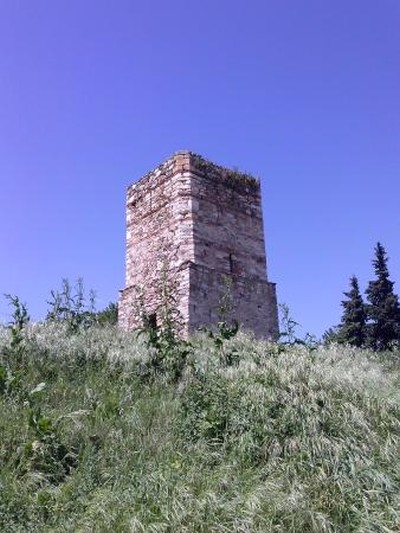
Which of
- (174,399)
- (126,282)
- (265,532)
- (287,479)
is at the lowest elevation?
(265,532)

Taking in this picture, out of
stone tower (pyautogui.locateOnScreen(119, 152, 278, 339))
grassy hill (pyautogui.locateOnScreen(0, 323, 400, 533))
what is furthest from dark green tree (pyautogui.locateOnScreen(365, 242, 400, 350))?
grassy hill (pyautogui.locateOnScreen(0, 323, 400, 533))

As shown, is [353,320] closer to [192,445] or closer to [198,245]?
[198,245]

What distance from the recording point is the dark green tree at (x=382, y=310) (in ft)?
72.7

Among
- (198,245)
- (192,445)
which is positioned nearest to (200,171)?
(198,245)

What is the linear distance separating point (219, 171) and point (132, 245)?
10.2 feet

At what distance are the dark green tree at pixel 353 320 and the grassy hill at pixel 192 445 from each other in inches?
625

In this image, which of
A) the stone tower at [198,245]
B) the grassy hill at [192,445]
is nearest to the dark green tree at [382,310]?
the stone tower at [198,245]

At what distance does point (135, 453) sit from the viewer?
16.7 feet

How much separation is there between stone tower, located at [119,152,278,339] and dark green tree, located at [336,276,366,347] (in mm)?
9218

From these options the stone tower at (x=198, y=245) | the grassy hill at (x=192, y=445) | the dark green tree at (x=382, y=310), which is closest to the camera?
the grassy hill at (x=192, y=445)

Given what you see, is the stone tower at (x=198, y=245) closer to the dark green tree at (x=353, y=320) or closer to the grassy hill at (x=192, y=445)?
the grassy hill at (x=192, y=445)

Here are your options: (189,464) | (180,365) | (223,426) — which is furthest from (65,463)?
(180,365)

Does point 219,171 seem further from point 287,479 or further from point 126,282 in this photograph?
point 287,479

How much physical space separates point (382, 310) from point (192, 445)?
18901mm
